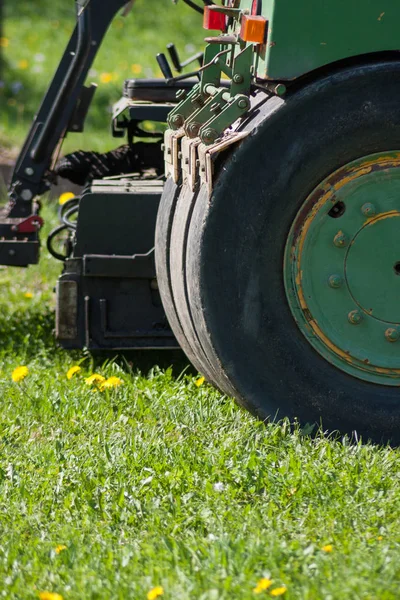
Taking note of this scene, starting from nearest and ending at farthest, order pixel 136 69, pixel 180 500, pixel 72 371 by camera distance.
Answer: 1. pixel 180 500
2. pixel 72 371
3. pixel 136 69

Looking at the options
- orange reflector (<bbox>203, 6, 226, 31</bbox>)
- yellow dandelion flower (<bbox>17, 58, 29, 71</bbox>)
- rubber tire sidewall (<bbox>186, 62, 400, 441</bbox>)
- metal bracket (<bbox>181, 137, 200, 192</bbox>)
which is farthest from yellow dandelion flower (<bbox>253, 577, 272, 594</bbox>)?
yellow dandelion flower (<bbox>17, 58, 29, 71</bbox>)

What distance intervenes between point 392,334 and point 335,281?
259 millimetres

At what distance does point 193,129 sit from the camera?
3.27m

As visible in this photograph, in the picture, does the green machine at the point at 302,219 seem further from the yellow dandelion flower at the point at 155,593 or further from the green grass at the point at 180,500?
the yellow dandelion flower at the point at 155,593

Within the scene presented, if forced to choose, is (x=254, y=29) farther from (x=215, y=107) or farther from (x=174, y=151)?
(x=174, y=151)

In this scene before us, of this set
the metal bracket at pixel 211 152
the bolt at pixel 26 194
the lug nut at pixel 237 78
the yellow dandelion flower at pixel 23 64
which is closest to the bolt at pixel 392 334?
the metal bracket at pixel 211 152

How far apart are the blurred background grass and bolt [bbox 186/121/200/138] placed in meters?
4.66

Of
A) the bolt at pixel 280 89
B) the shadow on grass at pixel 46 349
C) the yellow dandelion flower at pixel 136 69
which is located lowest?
the shadow on grass at pixel 46 349

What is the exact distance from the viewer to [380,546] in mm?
2549

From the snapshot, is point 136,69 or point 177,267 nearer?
point 177,267

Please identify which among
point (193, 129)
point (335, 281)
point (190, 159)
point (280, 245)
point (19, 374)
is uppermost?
point (193, 129)

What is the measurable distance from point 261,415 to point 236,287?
44 centimetres

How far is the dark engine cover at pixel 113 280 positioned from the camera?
411 centimetres

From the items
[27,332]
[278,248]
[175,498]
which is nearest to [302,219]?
[278,248]
